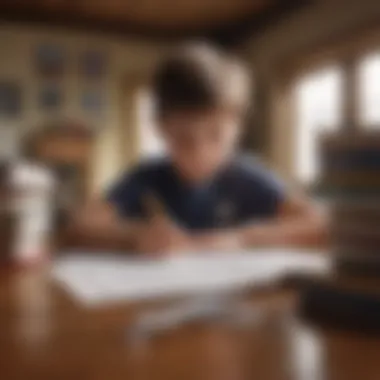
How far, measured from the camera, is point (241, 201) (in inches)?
52.4

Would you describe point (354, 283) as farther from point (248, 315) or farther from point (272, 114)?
point (272, 114)

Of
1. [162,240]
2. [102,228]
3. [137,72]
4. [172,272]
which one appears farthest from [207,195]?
[137,72]

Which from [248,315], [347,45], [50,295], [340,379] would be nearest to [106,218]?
[50,295]

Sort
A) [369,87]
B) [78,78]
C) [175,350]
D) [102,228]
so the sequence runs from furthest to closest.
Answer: [78,78] → [369,87] → [102,228] → [175,350]

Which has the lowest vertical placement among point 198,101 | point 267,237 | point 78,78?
point 267,237

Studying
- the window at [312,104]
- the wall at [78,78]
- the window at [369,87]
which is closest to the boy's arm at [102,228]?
the window at [312,104]

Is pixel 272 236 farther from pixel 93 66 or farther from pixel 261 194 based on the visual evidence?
pixel 93 66

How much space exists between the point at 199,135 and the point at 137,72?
3564 mm

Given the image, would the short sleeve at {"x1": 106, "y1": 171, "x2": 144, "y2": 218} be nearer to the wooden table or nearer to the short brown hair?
the short brown hair

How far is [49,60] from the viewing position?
438cm

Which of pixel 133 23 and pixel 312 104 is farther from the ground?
pixel 133 23

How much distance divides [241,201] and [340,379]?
101 cm

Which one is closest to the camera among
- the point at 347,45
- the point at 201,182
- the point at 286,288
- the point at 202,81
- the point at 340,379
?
the point at 340,379

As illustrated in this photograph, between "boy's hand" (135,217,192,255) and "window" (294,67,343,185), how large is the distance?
82.6 inches
